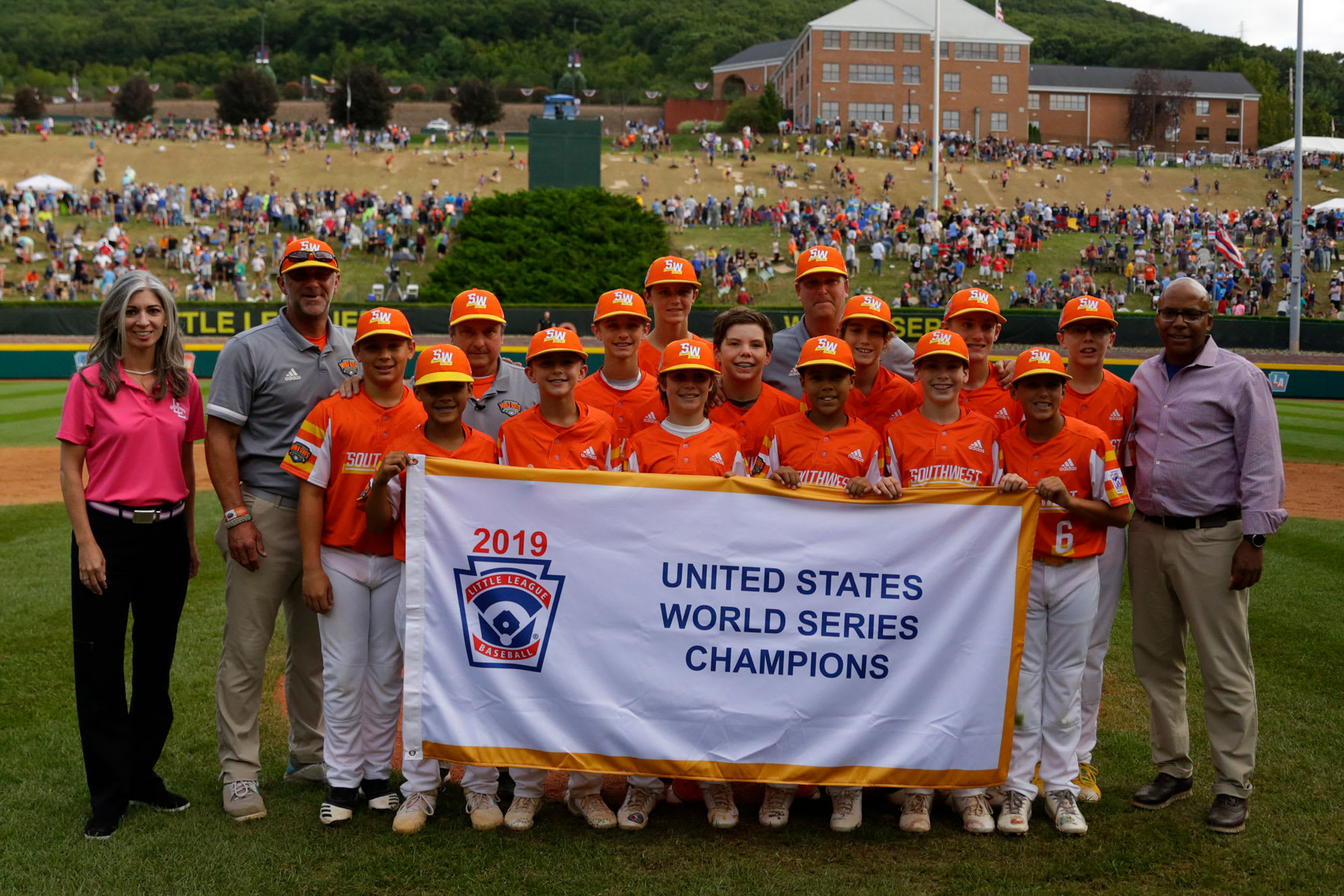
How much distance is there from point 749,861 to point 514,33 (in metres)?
164

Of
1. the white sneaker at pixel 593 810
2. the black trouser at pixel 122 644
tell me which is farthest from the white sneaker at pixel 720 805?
→ the black trouser at pixel 122 644

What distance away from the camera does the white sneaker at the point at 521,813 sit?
16.6 feet

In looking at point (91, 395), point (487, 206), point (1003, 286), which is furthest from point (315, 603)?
point (1003, 286)

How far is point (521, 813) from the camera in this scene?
5117 millimetres

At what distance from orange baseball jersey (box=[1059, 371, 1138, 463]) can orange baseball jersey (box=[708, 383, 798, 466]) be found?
1464 millimetres

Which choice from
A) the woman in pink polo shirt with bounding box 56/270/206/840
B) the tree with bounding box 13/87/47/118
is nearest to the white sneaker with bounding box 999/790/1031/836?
the woman in pink polo shirt with bounding box 56/270/206/840

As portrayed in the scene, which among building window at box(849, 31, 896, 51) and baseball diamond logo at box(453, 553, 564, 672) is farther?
building window at box(849, 31, 896, 51)

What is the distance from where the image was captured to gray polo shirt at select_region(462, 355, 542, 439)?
19.4 feet

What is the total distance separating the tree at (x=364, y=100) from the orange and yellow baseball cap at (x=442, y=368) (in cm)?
8531

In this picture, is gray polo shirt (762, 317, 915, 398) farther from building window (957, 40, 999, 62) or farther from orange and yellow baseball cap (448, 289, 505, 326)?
building window (957, 40, 999, 62)

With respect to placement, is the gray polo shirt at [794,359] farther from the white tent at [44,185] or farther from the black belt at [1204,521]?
the white tent at [44,185]

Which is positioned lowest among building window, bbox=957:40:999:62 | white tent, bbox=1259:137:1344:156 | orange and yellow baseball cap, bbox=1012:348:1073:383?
orange and yellow baseball cap, bbox=1012:348:1073:383

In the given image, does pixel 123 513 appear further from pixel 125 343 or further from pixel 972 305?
pixel 972 305

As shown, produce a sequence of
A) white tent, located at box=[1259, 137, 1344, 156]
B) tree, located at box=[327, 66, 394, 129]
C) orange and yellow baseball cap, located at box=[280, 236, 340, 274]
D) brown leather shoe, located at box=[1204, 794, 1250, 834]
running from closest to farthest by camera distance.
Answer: brown leather shoe, located at box=[1204, 794, 1250, 834], orange and yellow baseball cap, located at box=[280, 236, 340, 274], white tent, located at box=[1259, 137, 1344, 156], tree, located at box=[327, 66, 394, 129]
